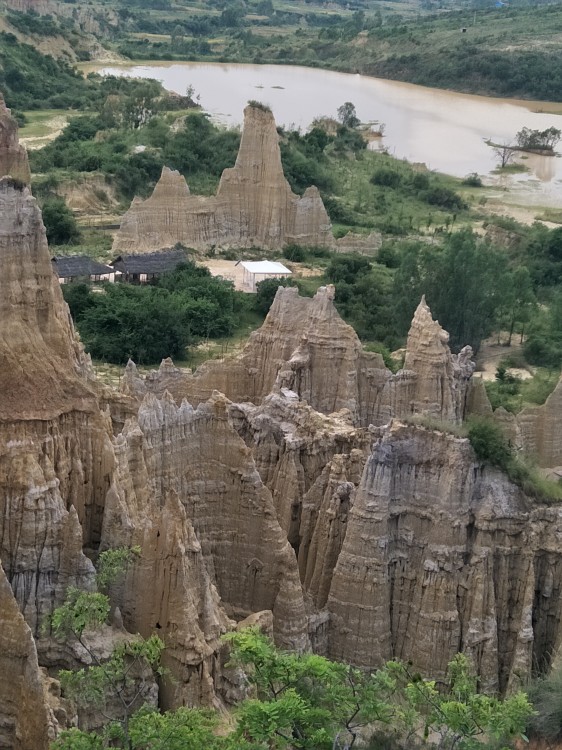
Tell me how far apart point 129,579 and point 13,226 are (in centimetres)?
453

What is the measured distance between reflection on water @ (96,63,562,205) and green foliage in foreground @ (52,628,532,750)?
6797 centimetres

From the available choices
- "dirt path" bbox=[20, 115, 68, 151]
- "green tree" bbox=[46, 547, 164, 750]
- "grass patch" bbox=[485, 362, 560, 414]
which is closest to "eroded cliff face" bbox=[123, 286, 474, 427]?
"grass patch" bbox=[485, 362, 560, 414]

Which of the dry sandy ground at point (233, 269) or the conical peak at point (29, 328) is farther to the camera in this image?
the dry sandy ground at point (233, 269)

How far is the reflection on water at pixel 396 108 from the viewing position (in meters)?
90.4

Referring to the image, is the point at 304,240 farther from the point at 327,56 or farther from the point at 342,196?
the point at 327,56

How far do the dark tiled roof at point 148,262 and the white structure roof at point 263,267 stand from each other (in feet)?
8.82

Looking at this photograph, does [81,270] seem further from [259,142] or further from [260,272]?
[259,142]

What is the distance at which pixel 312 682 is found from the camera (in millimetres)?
12625

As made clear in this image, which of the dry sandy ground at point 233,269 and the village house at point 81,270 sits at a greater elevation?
the village house at point 81,270

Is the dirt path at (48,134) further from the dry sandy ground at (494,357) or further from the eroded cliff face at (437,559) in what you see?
the eroded cliff face at (437,559)

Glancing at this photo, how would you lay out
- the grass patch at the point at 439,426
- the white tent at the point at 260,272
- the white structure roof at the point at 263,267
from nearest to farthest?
the grass patch at the point at 439,426 → the white tent at the point at 260,272 → the white structure roof at the point at 263,267

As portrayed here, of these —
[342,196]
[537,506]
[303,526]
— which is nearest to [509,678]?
[537,506]

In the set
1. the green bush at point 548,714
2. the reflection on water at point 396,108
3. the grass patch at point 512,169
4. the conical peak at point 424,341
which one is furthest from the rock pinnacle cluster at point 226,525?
the grass patch at point 512,169

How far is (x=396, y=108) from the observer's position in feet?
359
